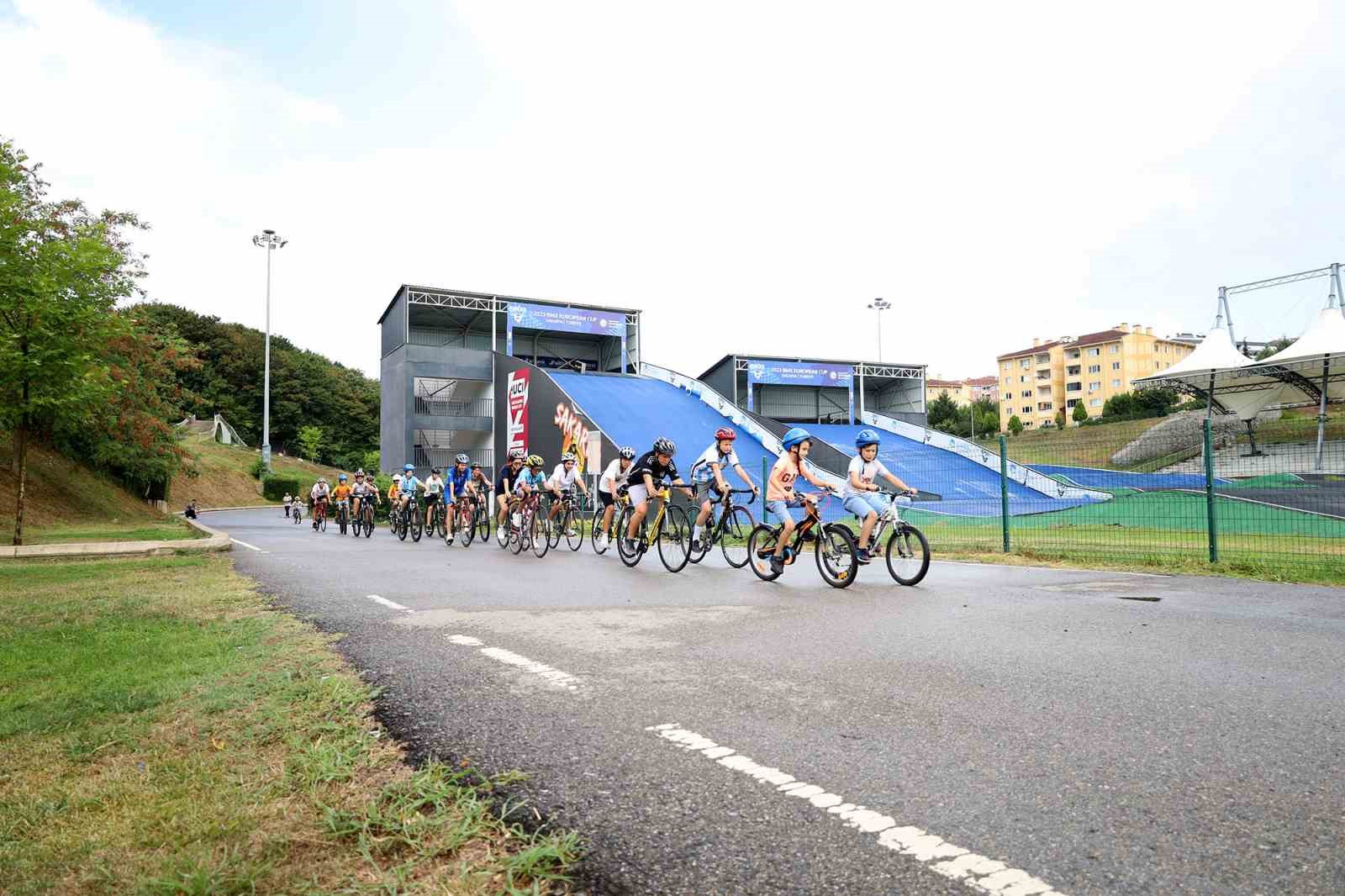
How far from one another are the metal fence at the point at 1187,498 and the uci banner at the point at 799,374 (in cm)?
3716

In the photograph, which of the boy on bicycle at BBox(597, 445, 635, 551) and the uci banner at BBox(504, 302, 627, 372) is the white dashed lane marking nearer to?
the boy on bicycle at BBox(597, 445, 635, 551)

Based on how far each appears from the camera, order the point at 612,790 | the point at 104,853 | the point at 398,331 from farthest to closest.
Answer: the point at 398,331, the point at 612,790, the point at 104,853

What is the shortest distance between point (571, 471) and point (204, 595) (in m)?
7.91

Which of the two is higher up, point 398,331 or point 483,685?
point 398,331

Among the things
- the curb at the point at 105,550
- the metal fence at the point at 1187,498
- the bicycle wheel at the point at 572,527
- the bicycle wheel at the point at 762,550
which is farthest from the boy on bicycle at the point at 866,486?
the curb at the point at 105,550

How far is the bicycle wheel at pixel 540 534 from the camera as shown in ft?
47.7

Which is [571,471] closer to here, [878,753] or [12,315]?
[12,315]

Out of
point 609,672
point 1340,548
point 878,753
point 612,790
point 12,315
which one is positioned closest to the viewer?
point 612,790

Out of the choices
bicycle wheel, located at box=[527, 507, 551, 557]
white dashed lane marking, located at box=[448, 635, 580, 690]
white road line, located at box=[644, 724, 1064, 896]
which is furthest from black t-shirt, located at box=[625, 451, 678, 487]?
white road line, located at box=[644, 724, 1064, 896]

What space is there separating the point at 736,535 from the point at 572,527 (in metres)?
5.11

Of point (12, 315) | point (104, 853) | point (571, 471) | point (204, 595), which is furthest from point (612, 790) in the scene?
point (12, 315)

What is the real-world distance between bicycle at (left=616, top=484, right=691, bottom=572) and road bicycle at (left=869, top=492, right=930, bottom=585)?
2.77 meters

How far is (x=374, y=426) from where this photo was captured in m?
84.2

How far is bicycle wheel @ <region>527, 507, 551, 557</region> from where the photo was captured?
14531 millimetres
